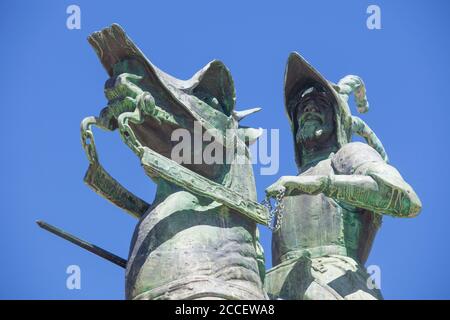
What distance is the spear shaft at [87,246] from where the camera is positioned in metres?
13.7

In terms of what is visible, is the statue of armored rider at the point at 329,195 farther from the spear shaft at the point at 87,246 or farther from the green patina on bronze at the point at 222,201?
the spear shaft at the point at 87,246

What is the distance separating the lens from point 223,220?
44.2 feet

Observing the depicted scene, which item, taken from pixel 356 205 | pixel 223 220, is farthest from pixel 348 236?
pixel 223 220

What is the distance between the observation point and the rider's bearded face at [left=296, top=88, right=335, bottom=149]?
15.4 meters

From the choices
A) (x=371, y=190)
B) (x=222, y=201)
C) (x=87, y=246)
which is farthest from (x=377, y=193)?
(x=87, y=246)

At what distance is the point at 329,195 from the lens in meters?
13.8

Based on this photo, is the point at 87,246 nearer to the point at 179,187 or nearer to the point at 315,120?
the point at 179,187

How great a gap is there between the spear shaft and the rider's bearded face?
273 cm

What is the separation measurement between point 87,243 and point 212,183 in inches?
53.9

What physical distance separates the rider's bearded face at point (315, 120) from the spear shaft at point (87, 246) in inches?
107

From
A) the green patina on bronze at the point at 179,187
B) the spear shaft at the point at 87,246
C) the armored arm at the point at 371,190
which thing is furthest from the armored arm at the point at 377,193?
the spear shaft at the point at 87,246

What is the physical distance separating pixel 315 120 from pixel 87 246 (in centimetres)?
314

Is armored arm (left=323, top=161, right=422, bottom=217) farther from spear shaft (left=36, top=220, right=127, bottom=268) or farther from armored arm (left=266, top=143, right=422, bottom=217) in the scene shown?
spear shaft (left=36, top=220, right=127, bottom=268)

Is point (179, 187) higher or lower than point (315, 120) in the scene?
lower
